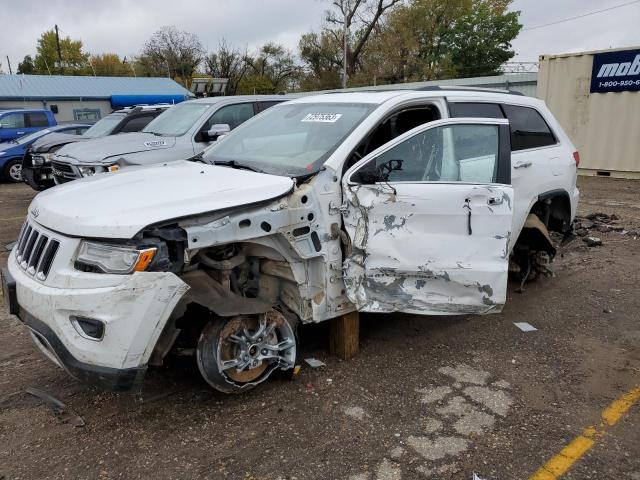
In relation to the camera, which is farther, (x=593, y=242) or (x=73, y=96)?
(x=73, y=96)

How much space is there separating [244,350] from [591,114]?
12.6 m

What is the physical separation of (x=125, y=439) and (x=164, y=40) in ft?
188

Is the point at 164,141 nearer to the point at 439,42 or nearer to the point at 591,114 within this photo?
the point at 591,114

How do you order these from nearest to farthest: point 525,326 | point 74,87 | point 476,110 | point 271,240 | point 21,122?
point 271,240 → point 476,110 → point 525,326 → point 21,122 → point 74,87

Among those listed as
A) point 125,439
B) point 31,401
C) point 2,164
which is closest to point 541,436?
point 125,439

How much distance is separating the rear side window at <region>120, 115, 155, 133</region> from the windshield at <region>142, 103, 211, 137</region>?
5.25 feet

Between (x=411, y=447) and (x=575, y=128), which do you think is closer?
→ (x=411, y=447)

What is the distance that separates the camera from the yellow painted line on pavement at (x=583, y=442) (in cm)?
262

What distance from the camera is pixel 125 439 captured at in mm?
2908

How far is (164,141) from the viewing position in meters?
7.64

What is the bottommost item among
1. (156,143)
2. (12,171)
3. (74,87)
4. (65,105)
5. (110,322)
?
(12,171)

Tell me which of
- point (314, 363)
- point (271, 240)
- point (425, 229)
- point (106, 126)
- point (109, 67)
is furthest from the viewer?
point (109, 67)

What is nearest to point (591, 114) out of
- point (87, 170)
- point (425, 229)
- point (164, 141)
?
point (164, 141)

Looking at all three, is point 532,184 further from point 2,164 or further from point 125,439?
point 2,164
